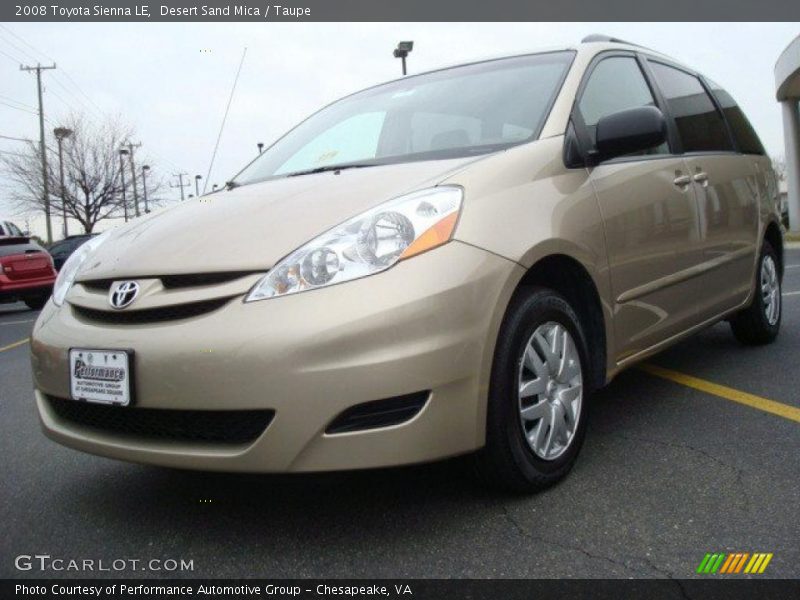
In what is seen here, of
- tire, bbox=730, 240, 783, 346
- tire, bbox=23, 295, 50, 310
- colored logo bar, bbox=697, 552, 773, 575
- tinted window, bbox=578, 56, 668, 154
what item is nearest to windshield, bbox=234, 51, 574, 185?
tinted window, bbox=578, 56, 668, 154

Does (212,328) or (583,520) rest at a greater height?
(212,328)

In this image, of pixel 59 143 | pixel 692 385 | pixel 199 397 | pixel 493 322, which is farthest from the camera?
pixel 59 143

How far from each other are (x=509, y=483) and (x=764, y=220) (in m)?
3.03

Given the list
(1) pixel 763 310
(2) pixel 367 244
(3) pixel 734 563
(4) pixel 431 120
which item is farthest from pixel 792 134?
(2) pixel 367 244

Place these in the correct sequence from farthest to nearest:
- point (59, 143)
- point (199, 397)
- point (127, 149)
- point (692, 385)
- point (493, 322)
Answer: point (127, 149) → point (59, 143) → point (692, 385) → point (493, 322) → point (199, 397)

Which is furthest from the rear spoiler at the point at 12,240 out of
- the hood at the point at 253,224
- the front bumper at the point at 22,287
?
→ the hood at the point at 253,224

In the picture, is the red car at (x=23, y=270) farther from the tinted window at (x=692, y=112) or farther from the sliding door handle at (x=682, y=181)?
the sliding door handle at (x=682, y=181)

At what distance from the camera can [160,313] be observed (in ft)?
7.02

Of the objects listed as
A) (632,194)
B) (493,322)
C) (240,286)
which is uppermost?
(632,194)

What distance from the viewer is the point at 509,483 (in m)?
2.29

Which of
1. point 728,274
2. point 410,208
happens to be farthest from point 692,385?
point 410,208

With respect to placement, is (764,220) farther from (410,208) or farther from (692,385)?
(410,208)

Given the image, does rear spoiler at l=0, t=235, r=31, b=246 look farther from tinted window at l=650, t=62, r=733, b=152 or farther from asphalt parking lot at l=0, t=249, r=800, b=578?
tinted window at l=650, t=62, r=733, b=152

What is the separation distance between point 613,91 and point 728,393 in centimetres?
153
